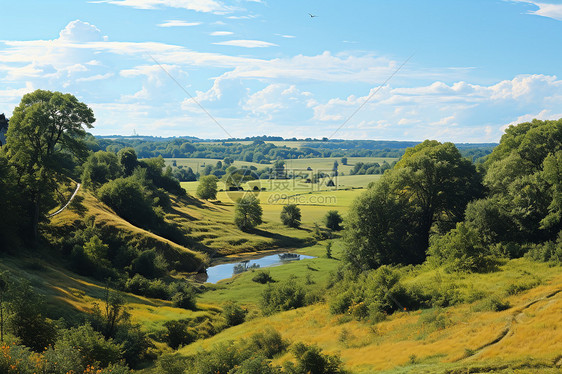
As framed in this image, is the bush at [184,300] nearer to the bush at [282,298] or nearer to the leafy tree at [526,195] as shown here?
the bush at [282,298]

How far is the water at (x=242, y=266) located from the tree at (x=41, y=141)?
2866cm

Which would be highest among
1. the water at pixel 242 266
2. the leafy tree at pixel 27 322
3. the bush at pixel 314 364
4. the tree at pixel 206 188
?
the tree at pixel 206 188

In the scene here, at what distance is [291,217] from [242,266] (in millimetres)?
34934

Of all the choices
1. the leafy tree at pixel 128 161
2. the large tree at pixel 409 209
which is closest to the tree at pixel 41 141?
the large tree at pixel 409 209

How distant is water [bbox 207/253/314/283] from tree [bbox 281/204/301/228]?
887 inches

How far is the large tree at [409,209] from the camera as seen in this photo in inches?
2111

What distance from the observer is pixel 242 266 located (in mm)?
80250

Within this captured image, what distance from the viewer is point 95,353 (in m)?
23.9

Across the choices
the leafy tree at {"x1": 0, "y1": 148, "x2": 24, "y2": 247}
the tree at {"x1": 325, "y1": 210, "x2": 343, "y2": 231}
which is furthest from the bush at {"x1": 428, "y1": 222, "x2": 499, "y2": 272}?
the tree at {"x1": 325, "y1": 210, "x2": 343, "y2": 231}

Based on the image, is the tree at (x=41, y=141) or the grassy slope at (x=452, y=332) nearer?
the grassy slope at (x=452, y=332)

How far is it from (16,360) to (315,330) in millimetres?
23560

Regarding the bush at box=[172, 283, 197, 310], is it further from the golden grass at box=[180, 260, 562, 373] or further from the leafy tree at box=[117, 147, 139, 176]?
the leafy tree at box=[117, 147, 139, 176]

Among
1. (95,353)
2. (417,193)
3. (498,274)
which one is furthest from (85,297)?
(417,193)

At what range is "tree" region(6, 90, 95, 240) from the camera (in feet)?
170
